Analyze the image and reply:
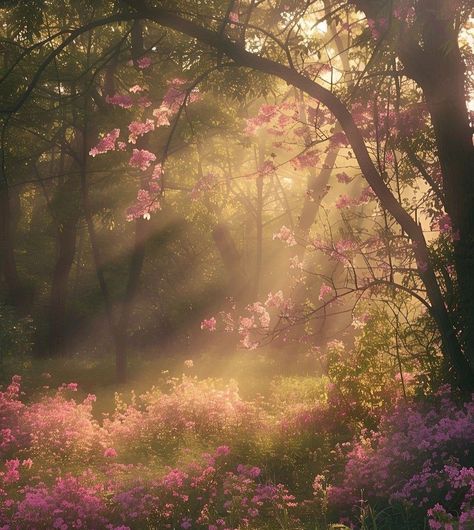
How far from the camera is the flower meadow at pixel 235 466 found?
6.30 meters

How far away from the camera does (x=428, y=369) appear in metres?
9.12

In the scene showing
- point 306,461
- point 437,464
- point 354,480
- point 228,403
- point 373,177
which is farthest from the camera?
point 228,403

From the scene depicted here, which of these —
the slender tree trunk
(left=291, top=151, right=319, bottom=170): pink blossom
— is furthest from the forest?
the slender tree trunk

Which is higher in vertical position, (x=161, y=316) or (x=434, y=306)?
(x=161, y=316)

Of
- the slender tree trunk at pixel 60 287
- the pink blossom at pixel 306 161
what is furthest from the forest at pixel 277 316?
the slender tree trunk at pixel 60 287

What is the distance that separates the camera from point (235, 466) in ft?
28.2

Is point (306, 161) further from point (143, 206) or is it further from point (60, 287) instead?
point (60, 287)

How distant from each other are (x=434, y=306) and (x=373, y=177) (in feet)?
5.11

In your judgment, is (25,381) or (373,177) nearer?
(373,177)

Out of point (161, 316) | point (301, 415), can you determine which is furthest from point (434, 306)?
point (161, 316)

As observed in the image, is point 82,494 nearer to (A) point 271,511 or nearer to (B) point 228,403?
(A) point 271,511

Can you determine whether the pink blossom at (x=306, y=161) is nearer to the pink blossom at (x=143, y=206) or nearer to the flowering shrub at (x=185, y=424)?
the pink blossom at (x=143, y=206)

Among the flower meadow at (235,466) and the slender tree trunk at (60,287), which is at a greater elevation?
the slender tree trunk at (60,287)

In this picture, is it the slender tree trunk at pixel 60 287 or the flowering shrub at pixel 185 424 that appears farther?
the slender tree trunk at pixel 60 287
